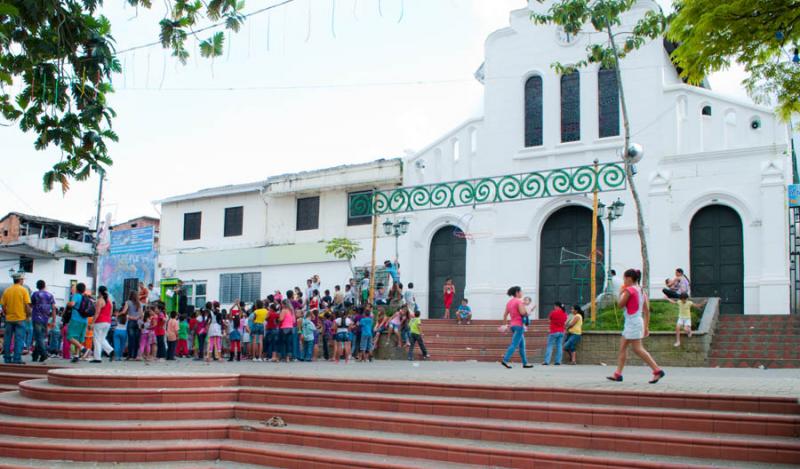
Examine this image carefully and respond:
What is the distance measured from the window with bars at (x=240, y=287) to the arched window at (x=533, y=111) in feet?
41.2

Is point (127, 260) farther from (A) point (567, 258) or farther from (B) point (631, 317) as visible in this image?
(B) point (631, 317)

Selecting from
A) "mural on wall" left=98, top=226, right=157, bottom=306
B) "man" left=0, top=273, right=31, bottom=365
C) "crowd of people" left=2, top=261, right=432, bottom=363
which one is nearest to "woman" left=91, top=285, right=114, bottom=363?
"crowd of people" left=2, top=261, right=432, bottom=363

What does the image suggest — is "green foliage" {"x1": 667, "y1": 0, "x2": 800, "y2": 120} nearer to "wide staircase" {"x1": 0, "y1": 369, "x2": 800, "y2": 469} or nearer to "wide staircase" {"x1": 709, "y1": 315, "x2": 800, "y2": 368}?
"wide staircase" {"x1": 0, "y1": 369, "x2": 800, "y2": 469}

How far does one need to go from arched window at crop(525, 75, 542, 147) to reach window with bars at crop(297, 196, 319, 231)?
30.1ft

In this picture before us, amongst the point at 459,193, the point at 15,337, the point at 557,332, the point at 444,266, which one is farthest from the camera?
the point at 444,266

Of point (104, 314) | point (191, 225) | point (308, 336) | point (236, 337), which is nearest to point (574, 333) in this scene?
point (308, 336)

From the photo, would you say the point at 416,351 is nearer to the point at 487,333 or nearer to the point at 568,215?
the point at 487,333

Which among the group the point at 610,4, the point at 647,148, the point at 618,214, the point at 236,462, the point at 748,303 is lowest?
the point at 236,462

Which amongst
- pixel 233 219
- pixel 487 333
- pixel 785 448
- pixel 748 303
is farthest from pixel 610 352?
pixel 233 219

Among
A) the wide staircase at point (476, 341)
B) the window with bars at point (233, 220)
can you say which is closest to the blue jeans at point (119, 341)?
the wide staircase at point (476, 341)

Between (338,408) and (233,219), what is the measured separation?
23.8 metres

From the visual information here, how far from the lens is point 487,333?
20953 millimetres

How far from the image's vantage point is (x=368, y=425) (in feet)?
30.2

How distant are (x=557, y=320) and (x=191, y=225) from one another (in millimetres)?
21949
